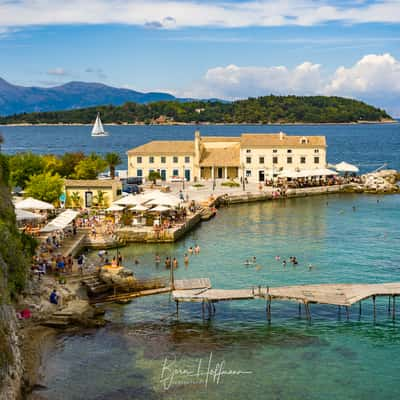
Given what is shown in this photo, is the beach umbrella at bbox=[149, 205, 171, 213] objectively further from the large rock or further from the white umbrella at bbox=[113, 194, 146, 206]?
the large rock

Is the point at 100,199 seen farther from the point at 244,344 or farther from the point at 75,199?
the point at 244,344

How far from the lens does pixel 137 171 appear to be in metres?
84.8

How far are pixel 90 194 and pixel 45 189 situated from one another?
434cm

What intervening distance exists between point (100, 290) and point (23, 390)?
517 inches

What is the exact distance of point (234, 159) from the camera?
8519cm

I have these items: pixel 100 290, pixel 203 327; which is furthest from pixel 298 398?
pixel 100 290

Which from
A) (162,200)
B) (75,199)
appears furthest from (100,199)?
(162,200)

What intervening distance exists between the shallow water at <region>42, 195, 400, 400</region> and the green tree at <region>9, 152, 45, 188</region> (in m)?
22.2

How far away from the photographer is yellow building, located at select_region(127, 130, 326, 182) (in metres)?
84.3

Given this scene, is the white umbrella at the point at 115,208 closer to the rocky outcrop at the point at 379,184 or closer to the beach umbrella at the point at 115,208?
the beach umbrella at the point at 115,208

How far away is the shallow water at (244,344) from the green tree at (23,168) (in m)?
22.2

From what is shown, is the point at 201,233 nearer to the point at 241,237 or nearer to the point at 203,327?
Answer: the point at 241,237

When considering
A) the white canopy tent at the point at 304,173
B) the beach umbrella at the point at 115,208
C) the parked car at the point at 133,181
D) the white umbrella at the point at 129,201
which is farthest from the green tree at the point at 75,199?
the white canopy tent at the point at 304,173

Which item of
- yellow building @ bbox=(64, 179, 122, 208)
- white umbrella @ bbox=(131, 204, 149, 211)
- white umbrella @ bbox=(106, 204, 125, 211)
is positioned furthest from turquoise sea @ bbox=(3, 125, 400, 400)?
yellow building @ bbox=(64, 179, 122, 208)
